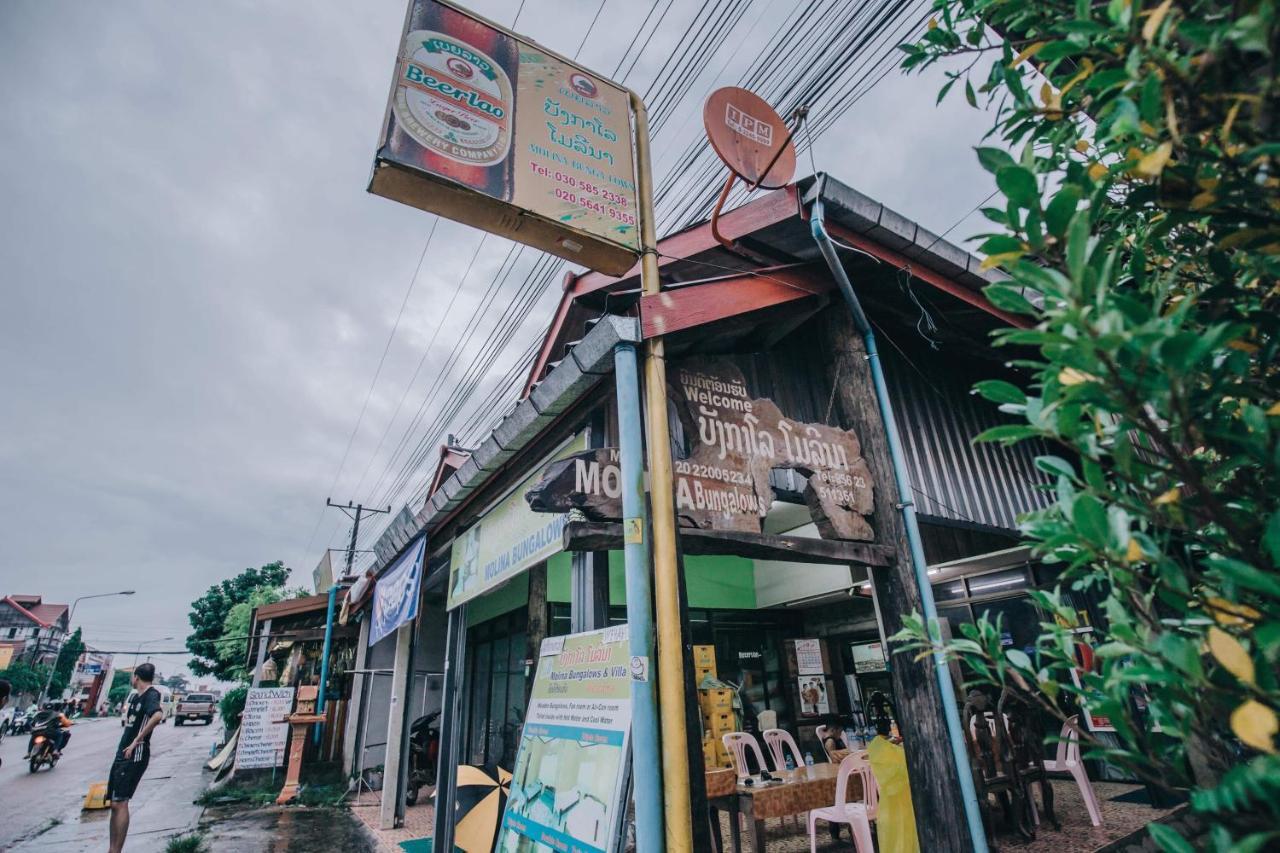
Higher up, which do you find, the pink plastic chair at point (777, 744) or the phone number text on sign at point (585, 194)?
the phone number text on sign at point (585, 194)

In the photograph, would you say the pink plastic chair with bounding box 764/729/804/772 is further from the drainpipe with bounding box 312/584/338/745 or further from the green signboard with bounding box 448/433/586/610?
the drainpipe with bounding box 312/584/338/745

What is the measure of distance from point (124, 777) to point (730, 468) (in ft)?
21.2

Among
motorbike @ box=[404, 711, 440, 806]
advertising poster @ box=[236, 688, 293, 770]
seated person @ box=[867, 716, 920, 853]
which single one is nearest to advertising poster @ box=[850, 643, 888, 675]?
seated person @ box=[867, 716, 920, 853]

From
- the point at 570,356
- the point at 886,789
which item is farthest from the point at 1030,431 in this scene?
the point at 886,789

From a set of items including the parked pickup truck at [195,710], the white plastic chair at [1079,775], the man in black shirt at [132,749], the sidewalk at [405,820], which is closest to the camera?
the white plastic chair at [1079,775]

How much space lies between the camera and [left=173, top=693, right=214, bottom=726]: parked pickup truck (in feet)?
107

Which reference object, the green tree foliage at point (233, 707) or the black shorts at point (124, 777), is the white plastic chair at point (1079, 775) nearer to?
the black shorts at point (124, 777)

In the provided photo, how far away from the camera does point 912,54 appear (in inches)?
67.3

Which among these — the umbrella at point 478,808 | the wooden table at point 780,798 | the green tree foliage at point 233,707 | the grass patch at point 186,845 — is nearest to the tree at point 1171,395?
the umbrella at point 478,808

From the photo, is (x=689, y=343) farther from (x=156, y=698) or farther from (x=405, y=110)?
(x=156, y=698)

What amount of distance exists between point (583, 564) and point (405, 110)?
279 centimetres

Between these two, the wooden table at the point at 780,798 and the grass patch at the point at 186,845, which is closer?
the wooden table at the point at 780,798

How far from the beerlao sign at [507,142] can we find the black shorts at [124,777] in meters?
6.12

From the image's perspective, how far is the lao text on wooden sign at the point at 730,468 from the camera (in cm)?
286
